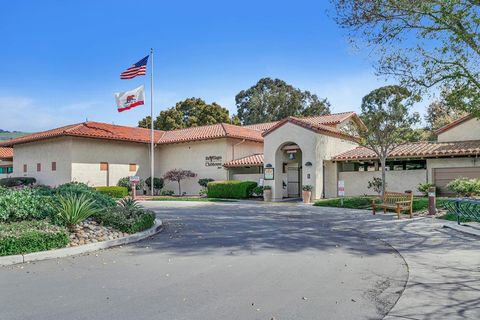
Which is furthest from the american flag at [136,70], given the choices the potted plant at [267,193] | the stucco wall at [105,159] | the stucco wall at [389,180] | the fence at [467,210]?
the fence at [467,210]

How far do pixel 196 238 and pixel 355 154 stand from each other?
695 inches

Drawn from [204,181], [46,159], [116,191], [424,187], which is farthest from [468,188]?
[46,159]

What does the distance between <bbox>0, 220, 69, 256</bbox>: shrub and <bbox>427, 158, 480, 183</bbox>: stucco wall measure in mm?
20858

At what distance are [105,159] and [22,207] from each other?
22.7 meters

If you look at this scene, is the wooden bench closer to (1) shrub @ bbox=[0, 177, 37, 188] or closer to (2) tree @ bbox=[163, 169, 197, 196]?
(2) tree @ bbox=[163, 169, 197, 196]

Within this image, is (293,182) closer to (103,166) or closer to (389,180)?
(389,180)

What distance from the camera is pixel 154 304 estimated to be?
5.15 m

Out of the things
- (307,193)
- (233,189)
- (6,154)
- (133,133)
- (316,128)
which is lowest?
(307,193)

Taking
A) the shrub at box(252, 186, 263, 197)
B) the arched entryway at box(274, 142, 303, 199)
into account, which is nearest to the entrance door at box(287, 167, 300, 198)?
the arched entryway at box(274, 142, 303, 199)

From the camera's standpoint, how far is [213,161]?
104 feet

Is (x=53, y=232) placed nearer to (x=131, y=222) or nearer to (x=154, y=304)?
(x=131, y=222)

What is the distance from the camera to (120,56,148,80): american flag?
3053 cm

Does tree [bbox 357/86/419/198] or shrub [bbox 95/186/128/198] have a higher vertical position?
tree [bbox 357/86/419/198]

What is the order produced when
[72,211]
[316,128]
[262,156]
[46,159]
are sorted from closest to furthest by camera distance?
1. [72,211]
2. [316,128]
3. [262,156]
4. [46,159]
